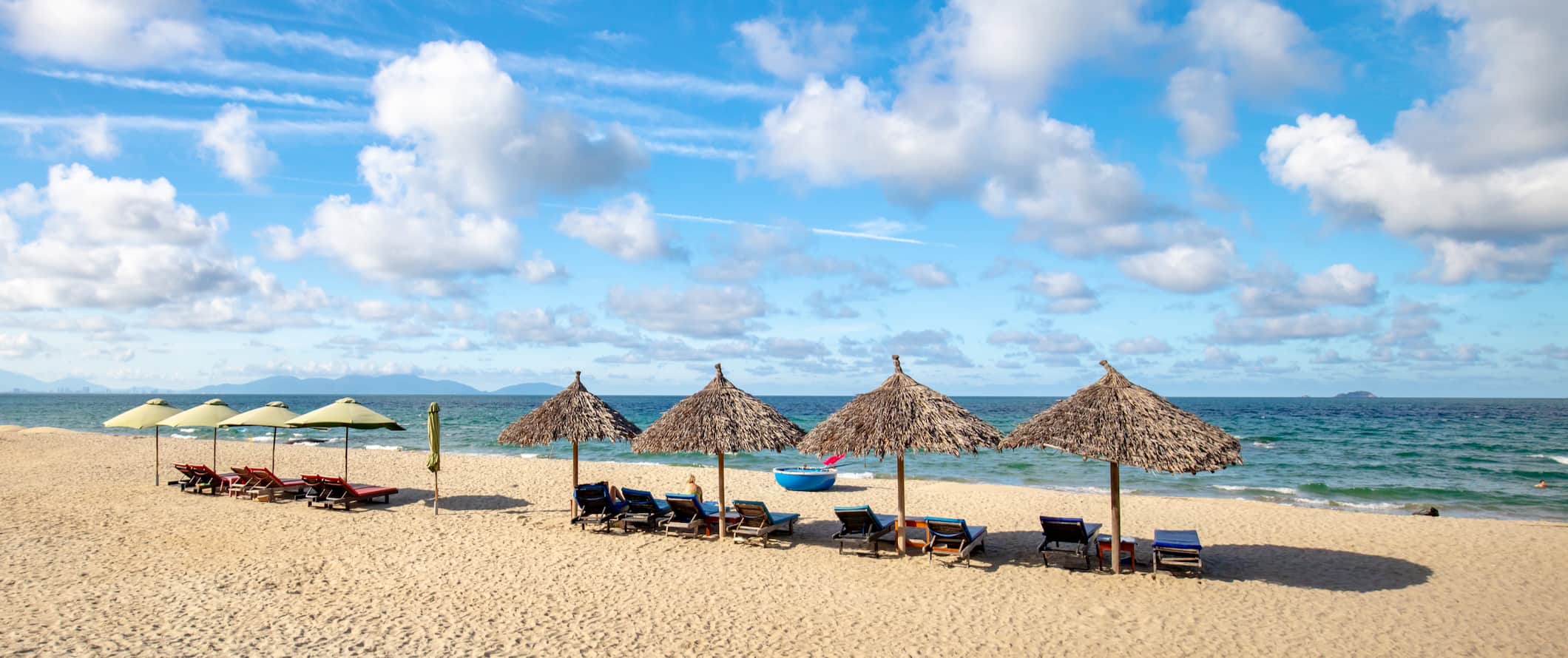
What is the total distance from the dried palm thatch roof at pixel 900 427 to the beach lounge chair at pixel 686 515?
1.89 m

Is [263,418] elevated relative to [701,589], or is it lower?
elevated

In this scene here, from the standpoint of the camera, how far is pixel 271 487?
14.1 m

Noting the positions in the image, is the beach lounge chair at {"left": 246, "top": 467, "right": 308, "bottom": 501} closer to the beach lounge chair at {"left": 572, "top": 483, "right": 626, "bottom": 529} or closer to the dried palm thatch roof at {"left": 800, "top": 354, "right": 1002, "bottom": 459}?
the beach lounge chair at {"left": 572, "top": 483, "right": 626, "bottom": 529}

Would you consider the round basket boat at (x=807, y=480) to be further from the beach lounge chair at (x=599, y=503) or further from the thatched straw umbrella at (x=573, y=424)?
the beach lounge chair at (x=599, y=503)

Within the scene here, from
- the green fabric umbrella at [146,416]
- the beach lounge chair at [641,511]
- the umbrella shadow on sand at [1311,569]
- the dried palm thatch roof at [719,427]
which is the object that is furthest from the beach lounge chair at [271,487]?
the umbrella shadow on sand at [1311,569]

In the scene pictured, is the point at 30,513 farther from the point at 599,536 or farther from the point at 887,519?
the point at 887,519

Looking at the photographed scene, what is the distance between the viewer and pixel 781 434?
442 inches

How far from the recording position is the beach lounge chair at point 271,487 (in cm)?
1411

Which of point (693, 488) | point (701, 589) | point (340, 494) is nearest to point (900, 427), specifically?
point (701, 589)

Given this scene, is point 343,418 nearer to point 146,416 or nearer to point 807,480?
point 146,416

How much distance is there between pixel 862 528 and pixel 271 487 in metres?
10.5

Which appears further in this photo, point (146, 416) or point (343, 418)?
point (146, 416)

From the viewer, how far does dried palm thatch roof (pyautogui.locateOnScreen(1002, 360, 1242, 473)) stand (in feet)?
28.6

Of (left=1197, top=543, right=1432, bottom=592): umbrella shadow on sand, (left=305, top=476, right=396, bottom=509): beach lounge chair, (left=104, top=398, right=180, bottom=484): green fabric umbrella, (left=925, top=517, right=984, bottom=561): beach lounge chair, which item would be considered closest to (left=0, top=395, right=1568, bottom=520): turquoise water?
(left=1197, top=543, right=1432, bottom=592): umbrella shadow on sand
